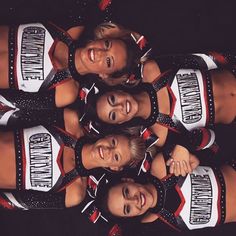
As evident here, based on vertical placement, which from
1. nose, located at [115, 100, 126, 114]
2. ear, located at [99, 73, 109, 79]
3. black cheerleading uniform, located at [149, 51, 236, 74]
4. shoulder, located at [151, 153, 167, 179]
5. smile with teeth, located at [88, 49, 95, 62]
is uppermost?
smile with teeth, located at [88, 49, 95, 62]

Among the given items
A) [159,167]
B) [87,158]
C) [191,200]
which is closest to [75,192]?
[87,158]

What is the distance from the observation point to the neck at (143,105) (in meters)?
1.80

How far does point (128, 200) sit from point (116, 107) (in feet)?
1.19

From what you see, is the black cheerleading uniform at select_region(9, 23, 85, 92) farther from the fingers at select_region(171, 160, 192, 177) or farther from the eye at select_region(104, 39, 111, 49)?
the fingers at select_region(171, 160, 192, 177)

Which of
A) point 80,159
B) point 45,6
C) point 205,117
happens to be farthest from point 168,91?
point 45,6

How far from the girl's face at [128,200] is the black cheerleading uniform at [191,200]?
110 millimetres

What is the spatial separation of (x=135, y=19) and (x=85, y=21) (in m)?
0.34

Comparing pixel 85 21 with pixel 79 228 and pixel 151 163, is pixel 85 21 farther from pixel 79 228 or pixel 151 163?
pixel 79 228

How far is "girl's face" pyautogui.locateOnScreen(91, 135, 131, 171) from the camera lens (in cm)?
171

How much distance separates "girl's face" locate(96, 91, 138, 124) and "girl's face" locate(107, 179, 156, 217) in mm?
266

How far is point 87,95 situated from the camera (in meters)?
1.84

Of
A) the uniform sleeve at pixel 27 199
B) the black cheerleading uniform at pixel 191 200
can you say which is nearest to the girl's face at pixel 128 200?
the black cheerleading uniform at pixel 191 200

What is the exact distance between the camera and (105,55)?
5.48 feet

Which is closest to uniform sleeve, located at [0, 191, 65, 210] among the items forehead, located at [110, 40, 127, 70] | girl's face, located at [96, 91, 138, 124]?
girl's face, located at [96, 91, 138, 124]
